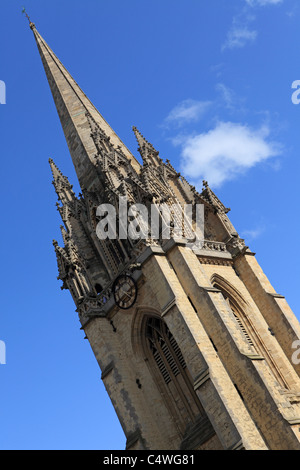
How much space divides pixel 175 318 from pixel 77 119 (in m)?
16.6

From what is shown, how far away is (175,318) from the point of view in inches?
905

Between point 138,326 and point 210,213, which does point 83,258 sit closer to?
point 138,326

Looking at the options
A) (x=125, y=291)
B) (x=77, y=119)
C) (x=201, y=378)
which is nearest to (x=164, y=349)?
(x=125, y=291)

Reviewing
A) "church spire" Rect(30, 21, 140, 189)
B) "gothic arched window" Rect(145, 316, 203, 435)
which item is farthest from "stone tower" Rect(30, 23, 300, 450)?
"church spire" Rect(30, 21, 140, 189)

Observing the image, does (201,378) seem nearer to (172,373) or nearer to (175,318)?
(175,318)

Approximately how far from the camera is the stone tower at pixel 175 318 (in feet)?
69.3

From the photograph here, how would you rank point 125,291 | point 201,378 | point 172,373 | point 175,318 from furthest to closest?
point 125,291 < point 172,373 < point 175,318 < point 201,378

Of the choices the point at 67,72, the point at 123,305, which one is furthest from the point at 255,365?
the point at 67,72

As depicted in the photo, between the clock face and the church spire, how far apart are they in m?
6.88

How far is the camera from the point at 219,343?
22562 mm

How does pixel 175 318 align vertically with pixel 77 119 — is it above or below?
below

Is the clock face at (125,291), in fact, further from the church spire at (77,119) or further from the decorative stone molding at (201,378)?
the church spire at (77,119)

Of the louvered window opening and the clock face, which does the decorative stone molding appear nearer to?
the louvered window opening
